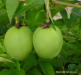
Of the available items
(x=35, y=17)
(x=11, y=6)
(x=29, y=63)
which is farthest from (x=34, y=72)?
(x=11, y=6)

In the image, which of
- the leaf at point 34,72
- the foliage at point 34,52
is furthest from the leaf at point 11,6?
the leaf at point 34,72

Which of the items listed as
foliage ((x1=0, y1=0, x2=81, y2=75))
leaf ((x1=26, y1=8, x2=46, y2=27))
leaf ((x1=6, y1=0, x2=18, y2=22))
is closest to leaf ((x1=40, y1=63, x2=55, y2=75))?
foliage ((x1=0, y1=0, x2=81, y2=75))

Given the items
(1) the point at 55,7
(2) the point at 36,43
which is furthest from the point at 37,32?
(1) the point at 55,7

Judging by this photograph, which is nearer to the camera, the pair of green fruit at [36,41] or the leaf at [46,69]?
the pair of green fruit at [36,41]

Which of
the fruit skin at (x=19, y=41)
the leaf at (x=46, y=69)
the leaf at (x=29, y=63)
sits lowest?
the leaf at (x=46, y=69)

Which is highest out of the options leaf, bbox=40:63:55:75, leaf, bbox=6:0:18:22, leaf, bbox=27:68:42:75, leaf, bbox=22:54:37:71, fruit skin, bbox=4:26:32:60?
leaf, bbox=6:0:18:22

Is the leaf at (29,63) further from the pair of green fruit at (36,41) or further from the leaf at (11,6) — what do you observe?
the leaf at (11,6)

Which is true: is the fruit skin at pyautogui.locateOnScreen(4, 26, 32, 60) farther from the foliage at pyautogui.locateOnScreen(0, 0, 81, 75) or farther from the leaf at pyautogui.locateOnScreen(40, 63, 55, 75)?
the leaf at pyautogui.locateOnScreen(40, 63, 55, 75)

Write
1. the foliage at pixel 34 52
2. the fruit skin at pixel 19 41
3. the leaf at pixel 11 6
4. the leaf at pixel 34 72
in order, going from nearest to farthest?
the leaf at pixel 11 6, the fruit skin at pixel 19 41, the foliage at pixel 34 52, the leaf at pixel 34 72
